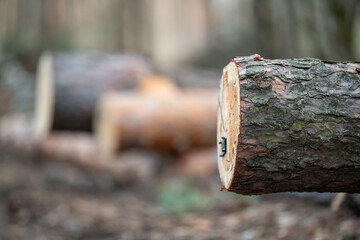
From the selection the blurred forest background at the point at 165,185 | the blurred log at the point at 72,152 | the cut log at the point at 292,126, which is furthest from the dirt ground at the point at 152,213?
the cut log at the point at 292,126

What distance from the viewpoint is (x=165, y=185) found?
13.7 feet

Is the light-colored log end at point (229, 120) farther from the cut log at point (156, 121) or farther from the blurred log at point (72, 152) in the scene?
the blurred log at point (72, 152)

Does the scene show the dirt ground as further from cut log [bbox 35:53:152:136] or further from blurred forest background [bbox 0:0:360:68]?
blurred forest background [bbox 0:0:360:68]

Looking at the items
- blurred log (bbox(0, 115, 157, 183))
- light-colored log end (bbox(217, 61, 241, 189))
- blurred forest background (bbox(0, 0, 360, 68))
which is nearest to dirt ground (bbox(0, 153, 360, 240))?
blurred log (bbox(0, 115, 157, 183))

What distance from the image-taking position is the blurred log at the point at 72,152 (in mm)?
Result: 4477

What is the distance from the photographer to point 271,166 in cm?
138

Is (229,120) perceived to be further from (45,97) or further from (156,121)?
(45,97)

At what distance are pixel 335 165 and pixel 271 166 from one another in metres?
0.21

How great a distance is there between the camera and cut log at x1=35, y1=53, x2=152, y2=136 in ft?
15.0

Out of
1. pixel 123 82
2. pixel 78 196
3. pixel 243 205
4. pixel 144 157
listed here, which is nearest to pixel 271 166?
pixel 243 205

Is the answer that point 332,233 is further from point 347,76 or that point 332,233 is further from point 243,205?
point 243,205

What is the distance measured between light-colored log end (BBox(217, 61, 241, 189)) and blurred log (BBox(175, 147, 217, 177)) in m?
2.92

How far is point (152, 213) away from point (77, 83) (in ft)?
6.56

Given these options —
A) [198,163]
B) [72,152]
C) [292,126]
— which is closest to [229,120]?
[292,126]
